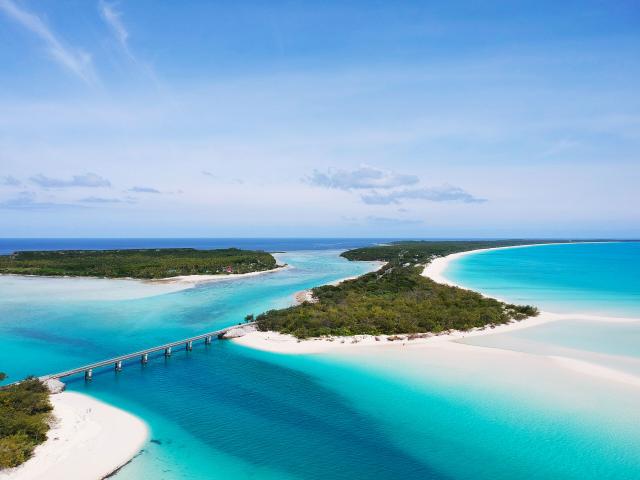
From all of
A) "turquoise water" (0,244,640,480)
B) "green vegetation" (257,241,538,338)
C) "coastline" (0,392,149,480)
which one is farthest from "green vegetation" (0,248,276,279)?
"coastline" (0,392,149,480)

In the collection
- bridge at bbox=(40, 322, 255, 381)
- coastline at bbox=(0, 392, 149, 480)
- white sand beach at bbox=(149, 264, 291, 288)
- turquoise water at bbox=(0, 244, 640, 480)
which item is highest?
white sand beach at bbox=(149, 264, 291, 288)

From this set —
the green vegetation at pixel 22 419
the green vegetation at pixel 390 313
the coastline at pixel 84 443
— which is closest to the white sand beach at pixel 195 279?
the green vegetation at pixel 390 313

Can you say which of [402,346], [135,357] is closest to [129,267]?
[135,357]

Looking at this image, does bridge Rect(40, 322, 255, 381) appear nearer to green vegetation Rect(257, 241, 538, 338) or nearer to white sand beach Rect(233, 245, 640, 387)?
white sand beach Rect(233, 245, 640, 387)

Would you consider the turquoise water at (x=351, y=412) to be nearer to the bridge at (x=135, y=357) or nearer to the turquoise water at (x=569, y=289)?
the bridge at (x=135, y=357)

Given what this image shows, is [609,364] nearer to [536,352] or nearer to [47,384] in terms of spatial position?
[536,352]

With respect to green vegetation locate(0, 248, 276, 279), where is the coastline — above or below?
below

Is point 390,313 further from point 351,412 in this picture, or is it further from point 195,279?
point 195,279

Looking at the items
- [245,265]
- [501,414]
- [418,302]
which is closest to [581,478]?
[501,414]
